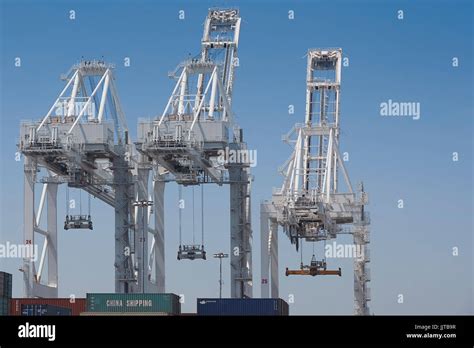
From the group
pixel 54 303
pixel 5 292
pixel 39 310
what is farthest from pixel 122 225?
pixel 5 292

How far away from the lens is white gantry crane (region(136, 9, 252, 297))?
336ft

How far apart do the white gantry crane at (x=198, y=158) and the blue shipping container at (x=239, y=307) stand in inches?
582

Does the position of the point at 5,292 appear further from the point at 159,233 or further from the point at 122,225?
the point at 159,233

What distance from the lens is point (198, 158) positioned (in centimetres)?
10181

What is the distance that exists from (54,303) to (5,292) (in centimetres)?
865

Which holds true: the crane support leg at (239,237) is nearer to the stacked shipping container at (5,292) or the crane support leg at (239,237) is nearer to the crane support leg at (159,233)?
the crane support leg at (159,233)

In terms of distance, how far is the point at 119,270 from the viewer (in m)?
107

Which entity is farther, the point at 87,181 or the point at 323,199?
the point at 323,199

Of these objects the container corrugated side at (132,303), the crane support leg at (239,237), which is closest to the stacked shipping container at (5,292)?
the container corrugated side at (132,303)
